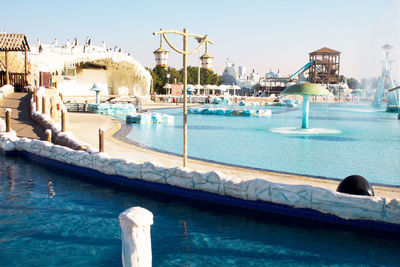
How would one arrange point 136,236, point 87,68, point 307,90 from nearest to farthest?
point 136,236 → point 307,90 → point 87,68

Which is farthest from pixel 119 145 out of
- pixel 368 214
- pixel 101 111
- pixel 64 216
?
pixel 101 111

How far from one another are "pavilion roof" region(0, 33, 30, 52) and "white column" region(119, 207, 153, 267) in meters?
22.6

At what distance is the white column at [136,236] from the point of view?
3.57 m

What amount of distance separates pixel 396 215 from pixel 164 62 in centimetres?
526

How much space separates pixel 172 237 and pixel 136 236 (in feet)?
7.86

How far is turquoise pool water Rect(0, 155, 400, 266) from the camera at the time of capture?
5184 mm

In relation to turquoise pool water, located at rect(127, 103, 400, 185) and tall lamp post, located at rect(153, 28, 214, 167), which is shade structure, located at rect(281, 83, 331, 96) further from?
tall lamp post, located at rect(153, 28, 214, 167)

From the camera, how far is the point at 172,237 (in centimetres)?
591

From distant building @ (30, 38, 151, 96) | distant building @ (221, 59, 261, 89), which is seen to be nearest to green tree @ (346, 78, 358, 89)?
distant building @ (221, 59, 261, 89)

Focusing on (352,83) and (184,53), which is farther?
(352,83)

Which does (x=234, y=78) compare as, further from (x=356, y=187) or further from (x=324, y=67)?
(x=356, y=187)

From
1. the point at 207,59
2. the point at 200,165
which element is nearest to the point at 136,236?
the point at 207,59

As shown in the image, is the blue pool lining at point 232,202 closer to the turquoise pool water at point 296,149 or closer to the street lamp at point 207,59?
the street lamp at point 207,59

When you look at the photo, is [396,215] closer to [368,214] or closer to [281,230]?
[368,214]
